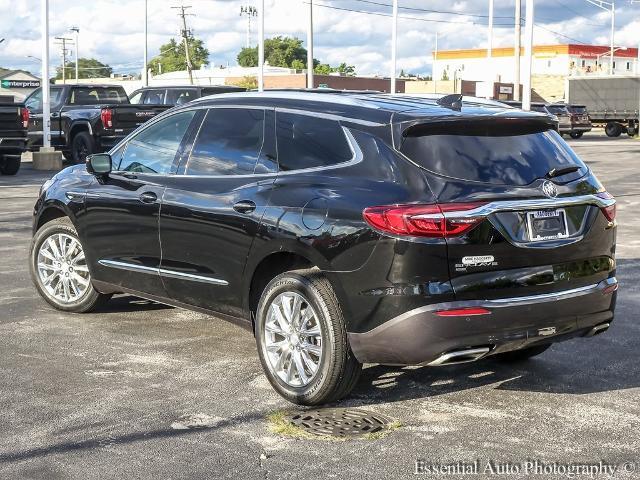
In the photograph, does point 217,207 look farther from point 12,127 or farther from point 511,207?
point 12,127

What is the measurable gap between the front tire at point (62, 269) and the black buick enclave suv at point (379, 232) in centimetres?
137

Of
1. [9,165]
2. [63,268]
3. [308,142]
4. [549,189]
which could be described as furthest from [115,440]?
[9,165]

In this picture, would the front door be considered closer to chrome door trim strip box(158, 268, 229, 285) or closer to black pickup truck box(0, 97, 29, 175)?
chrome door trim strip box(158, 268, 229, 285)

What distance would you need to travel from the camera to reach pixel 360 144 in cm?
562

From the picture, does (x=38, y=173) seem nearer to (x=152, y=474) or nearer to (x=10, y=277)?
(x=10, y=277)

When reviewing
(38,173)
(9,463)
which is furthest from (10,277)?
(38,173)

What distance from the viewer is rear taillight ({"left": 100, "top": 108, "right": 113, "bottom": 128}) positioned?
23.2 metres

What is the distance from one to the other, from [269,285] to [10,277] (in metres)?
4.69

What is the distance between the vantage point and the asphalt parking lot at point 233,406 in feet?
15.6

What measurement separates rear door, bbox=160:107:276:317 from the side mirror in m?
0.82

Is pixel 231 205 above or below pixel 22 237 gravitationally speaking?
above

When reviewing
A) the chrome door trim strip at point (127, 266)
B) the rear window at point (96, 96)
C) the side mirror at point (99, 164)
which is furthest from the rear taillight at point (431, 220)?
the rear window at point (96, 96)

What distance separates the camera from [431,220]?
5.13m

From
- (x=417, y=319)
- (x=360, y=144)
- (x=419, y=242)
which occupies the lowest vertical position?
(x=417, y=319)
